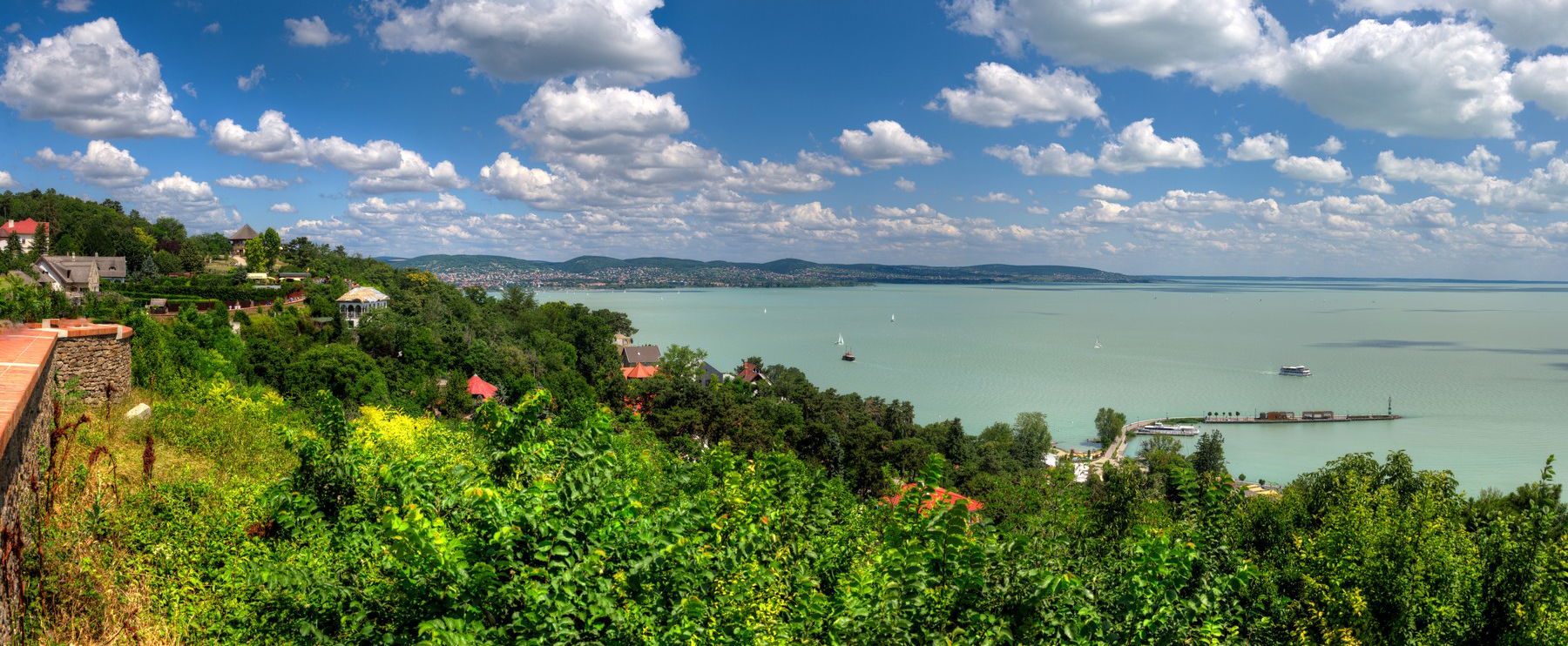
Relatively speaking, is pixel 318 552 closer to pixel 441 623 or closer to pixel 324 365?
pixel 441 623

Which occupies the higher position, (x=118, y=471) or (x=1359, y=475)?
(x=118, y=471)

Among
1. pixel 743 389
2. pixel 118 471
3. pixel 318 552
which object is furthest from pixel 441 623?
pixel 743 389

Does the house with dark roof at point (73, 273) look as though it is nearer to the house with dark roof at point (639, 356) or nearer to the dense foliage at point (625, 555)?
the dense foliage at point (625, 555)

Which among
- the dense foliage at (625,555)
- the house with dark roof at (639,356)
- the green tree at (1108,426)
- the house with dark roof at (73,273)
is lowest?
the green tree at (1108,426)

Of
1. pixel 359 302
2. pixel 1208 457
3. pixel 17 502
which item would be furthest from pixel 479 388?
pixel 1208 457

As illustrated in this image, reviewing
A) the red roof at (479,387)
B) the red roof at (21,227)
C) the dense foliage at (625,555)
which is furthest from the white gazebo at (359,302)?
the dense foliage at (625,555)
